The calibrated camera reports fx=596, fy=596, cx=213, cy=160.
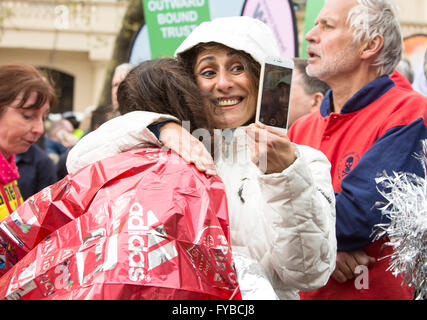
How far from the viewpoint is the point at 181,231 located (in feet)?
5.12

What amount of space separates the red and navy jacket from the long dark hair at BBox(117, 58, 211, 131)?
0.76 metres

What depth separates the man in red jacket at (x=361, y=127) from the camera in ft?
8.19

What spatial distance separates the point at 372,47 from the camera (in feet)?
9.78

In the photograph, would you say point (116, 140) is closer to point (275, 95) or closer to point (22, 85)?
point (275, 95)

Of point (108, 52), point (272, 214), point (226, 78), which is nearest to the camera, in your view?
point (272, 214)

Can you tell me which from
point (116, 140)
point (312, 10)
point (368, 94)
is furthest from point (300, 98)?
point (116, 140)

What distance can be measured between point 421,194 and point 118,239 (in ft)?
2.64

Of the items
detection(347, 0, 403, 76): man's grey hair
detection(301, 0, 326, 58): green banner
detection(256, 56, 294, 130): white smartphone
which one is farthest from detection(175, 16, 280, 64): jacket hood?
detection(301, 0, 326, 58): green banner

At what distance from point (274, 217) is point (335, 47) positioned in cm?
134

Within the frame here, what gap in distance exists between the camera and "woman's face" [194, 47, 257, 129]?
2357 mm

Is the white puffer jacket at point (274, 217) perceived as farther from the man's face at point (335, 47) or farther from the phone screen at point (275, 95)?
the man's face at point (335, 47)

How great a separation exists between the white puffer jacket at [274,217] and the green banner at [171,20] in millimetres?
2458

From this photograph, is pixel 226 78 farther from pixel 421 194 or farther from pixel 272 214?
pixel 421 194
